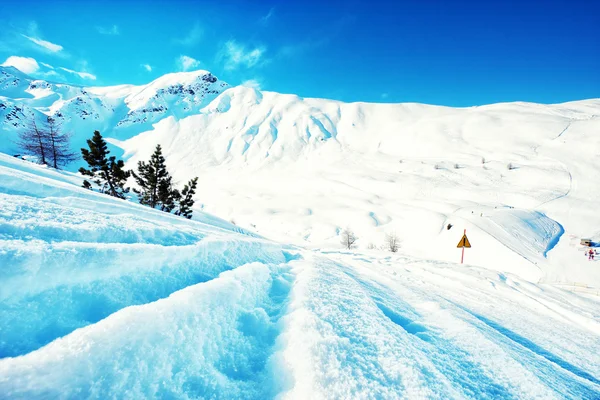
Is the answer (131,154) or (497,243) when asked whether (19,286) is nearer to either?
(497,243)

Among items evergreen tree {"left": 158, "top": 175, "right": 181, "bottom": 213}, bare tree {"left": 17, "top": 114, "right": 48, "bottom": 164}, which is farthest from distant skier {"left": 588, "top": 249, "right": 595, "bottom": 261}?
bare tree {"left": 17, "top": 114, "right": 48, "bottom": 164}

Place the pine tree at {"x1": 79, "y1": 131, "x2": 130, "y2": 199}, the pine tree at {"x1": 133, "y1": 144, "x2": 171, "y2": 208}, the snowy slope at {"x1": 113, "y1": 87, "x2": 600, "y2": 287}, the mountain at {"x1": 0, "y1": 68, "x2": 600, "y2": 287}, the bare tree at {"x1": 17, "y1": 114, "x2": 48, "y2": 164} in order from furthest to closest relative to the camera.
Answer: the mountain at {"x1": 0, "y1": 68, "x2": 600, "y2": 287}
the snowy slope at {"x1": 113, "y1": 87, "x2": 600, "y2": 287}
the pine tree at {"x1": 133, "y1": 144, "x2": 171, "y2": 208}
the bare tree at {"x1": 17, "y1": 114, "x2": 48, "y2": 164}
the pine tree at {"x1": 79, "y1": 131, "x2": 130, "y2": 199}

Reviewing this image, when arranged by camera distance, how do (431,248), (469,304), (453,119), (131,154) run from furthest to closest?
(131,154), (453,119), (431,248), (469,304)

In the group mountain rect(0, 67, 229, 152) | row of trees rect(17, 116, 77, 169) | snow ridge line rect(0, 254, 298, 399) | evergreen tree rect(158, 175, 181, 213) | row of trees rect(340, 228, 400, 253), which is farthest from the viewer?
mountain rect(0, 67, 229, 152)

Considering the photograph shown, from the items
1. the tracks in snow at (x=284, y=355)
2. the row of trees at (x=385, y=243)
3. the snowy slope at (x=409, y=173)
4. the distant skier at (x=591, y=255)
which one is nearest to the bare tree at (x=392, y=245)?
the row of trees at (x=385, y=243)

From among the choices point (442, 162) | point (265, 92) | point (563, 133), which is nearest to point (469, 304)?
point (442, 162)

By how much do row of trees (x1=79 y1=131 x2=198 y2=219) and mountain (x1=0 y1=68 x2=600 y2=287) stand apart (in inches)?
598

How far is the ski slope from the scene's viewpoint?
106cm

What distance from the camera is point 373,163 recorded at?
3250 inches

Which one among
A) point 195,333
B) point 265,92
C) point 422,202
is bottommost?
point 195,333

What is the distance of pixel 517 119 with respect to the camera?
290 feet

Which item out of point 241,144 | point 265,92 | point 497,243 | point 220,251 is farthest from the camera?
point 265,92

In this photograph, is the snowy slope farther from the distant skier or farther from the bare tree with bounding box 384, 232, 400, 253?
the bare tree with bounding box 384, 232, 400, 253

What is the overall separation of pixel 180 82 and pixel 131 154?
259 ft
